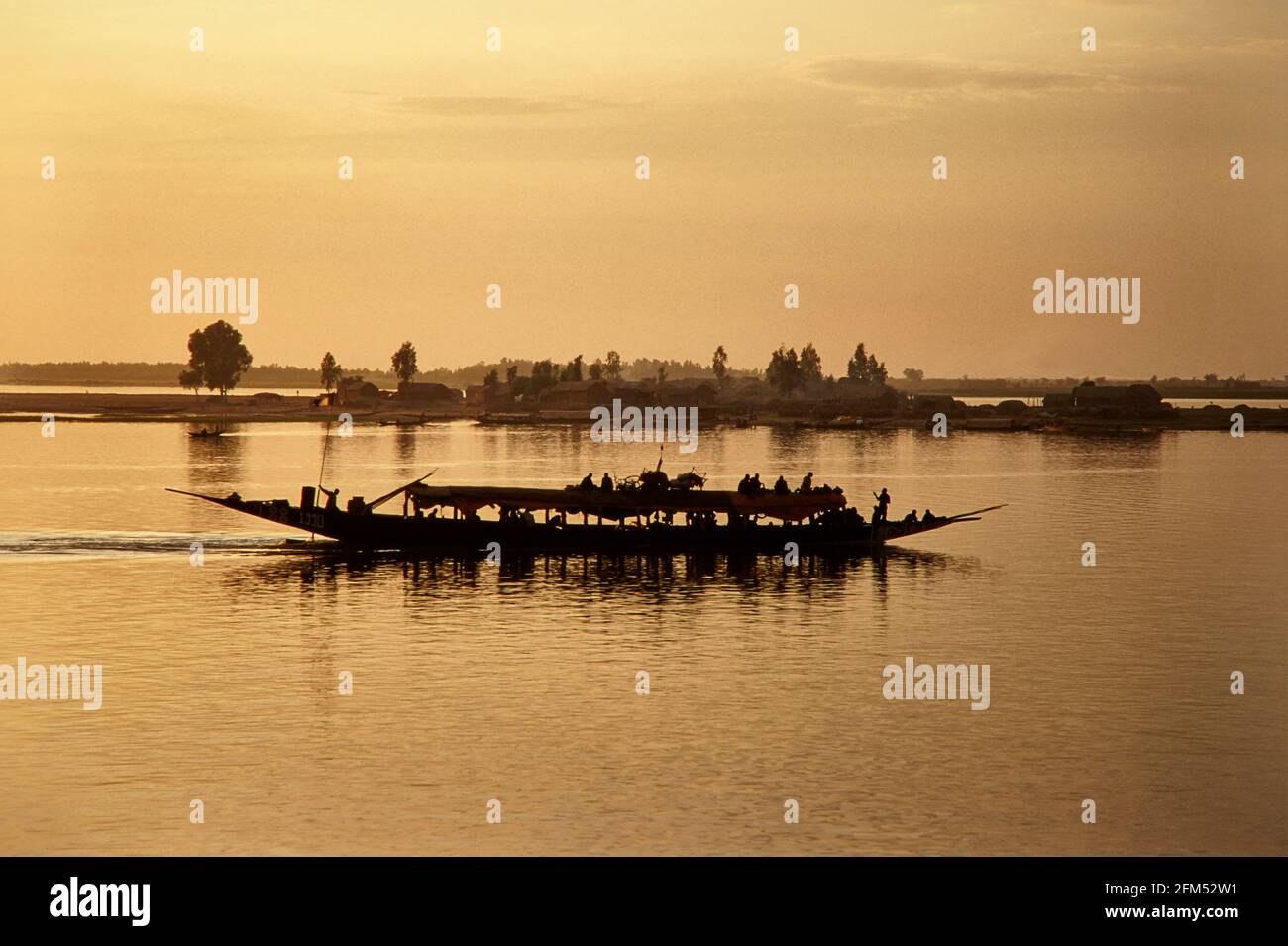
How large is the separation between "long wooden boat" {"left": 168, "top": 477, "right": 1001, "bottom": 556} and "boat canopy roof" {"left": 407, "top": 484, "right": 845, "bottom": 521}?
0.18ft

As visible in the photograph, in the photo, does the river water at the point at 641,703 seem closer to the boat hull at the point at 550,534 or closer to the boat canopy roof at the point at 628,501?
the boat hull at the point at 550,534

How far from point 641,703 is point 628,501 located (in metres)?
37.2

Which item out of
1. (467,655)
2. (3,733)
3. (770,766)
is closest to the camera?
(770,766)

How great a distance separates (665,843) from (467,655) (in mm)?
22326

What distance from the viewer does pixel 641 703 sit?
46.4 meters

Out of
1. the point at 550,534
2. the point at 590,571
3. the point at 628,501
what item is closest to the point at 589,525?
the point at 550,534

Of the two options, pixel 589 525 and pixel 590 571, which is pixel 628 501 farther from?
pixel 590 571

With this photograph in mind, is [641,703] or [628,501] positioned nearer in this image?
[641,703]

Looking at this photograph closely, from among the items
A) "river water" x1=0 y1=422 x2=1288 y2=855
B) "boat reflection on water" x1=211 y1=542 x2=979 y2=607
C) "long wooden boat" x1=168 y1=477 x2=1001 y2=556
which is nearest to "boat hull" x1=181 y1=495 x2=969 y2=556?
"long wooden boat" x1=168 y1=477 x2=1001 y2=556

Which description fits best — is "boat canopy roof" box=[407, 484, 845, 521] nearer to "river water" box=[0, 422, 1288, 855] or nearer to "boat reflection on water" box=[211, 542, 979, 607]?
"boat reflection on water" box=[211, 542, 979, 607]
